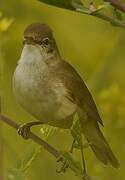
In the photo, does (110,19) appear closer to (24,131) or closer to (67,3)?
(67,3)

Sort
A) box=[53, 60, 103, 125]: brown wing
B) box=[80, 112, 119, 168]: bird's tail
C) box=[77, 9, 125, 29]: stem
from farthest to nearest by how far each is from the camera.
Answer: box=[80, 112, 119, 168]: bird's tail, box=[53, 60, 103, 125]: brown wing, box=[77, 9, 125, 29]: stem

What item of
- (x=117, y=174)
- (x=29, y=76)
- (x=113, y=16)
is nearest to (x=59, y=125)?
(x=29, y=76)

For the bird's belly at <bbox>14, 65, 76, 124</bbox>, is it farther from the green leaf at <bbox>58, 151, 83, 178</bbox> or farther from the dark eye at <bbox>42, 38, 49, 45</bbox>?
the green leaf at <bbox>58, 151, 83, 178</bbox>

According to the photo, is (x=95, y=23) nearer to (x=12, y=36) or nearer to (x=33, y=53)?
(x=12, y=36)

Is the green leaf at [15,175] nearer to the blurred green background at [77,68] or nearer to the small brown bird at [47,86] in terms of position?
the blurred green background at [77,68]

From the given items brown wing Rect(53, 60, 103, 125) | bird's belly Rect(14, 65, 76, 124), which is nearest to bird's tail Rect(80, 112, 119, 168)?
brown wing Rect(53, 60, 103, 125)

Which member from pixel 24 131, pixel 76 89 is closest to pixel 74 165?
pixel 24 131
